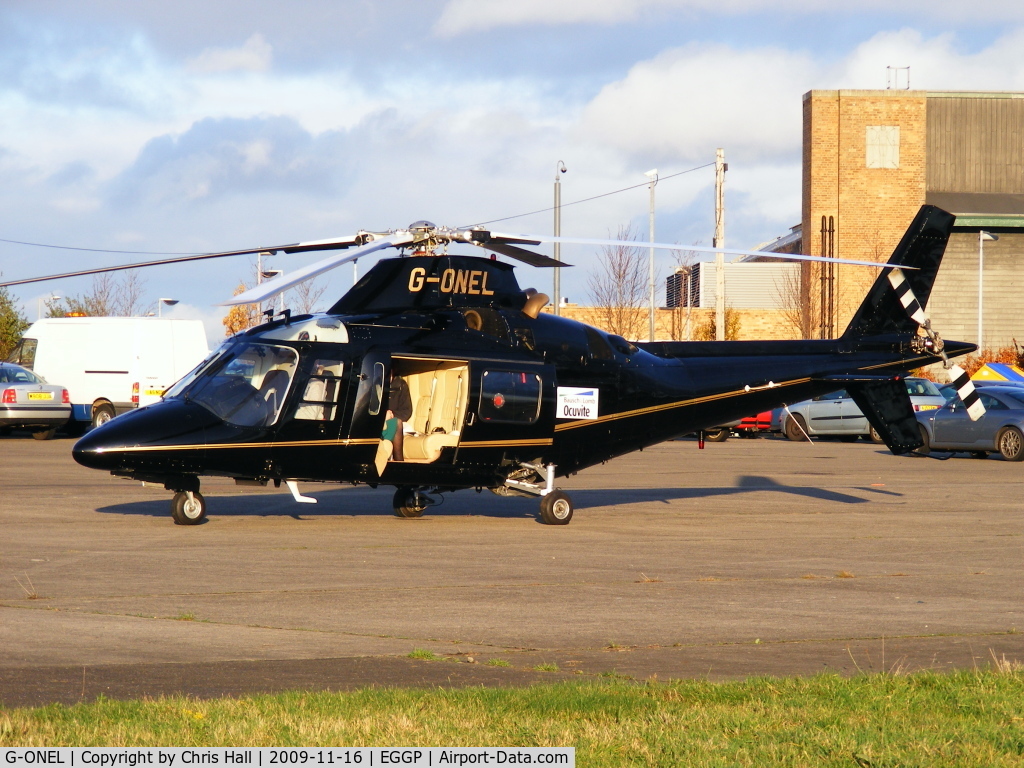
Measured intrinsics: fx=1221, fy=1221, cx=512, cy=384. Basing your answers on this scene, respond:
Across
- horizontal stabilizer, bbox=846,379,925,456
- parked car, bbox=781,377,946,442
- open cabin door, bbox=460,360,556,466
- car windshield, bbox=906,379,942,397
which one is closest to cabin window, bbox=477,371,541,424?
open cabin door, bbox=460,360,556,466

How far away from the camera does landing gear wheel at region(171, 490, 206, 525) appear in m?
14.3

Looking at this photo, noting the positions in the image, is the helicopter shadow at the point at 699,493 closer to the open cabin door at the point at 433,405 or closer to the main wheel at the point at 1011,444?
the open cabin door at the point at 433,405

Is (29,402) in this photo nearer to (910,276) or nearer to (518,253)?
(518,253)

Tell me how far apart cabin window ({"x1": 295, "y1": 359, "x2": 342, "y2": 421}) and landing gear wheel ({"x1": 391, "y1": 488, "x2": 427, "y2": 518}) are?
2.06 m

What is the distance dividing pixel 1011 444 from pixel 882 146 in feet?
128

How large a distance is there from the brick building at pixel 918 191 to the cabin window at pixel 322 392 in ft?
162

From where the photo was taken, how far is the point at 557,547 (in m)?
13.3

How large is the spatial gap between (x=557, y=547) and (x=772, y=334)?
52006 millimetres

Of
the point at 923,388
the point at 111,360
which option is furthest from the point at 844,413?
the point at 111,360

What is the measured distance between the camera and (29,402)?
31375 millimetres

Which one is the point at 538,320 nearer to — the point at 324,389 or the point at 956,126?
the point at 324,389

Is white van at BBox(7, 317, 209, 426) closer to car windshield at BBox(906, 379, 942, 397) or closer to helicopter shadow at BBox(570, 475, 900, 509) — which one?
helicopter shadow at BBox(570, 475, 900, 509)

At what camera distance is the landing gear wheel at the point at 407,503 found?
15.9 meters

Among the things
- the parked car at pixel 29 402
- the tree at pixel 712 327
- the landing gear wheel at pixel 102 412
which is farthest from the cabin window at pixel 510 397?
the tree at pixel 712 327
